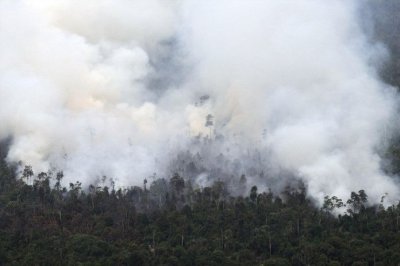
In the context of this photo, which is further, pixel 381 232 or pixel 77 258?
pixel 381 232

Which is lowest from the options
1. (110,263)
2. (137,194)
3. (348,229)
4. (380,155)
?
(110,263)

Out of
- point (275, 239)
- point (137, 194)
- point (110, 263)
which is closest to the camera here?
point (110, 263)

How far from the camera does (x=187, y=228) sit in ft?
488

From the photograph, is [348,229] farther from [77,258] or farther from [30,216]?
[30,216]

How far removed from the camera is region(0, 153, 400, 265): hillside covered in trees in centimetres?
12562

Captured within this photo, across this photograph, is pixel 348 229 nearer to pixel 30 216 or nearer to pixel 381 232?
pixel 381 232

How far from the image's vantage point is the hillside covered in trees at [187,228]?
126 m

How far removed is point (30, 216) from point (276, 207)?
63.8 metres

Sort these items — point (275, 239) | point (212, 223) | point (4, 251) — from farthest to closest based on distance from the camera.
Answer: point (212, 223), point (275, 239), point (4, 251)

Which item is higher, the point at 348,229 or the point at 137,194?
the point at 137,194

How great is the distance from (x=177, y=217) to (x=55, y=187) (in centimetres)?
5431

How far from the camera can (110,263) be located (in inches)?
4801

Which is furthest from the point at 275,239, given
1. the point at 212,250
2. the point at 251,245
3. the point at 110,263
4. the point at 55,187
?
the point at 55,187

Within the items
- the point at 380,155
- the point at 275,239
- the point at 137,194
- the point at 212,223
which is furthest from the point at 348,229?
the point at 137,194
